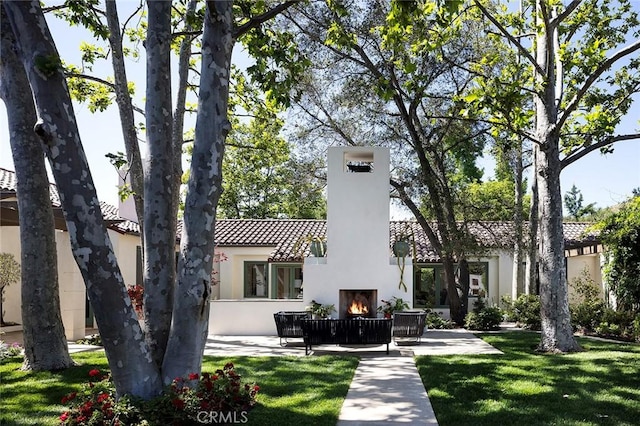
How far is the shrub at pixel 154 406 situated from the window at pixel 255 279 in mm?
18453

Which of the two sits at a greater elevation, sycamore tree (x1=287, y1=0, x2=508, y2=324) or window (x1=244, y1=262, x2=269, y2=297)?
sycamore tree (x1=287, y1=0, x2=508, y2=324)

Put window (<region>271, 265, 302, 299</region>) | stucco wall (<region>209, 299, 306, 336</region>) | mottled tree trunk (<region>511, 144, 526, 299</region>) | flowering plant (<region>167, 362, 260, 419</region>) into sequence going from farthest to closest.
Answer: window (<region>271, 265, 302, 299</region>) → mottled tree trunk (<region>511, 144, 526, 299</region>) → stucco wall (<region>209, 299, 306, 336</region>) → flowering plant (<region>167, 362, 260, 419</region>)

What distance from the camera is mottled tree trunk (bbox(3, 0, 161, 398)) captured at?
17.5 ft

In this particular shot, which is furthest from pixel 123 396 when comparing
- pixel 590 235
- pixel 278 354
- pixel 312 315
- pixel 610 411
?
pixel 590 235

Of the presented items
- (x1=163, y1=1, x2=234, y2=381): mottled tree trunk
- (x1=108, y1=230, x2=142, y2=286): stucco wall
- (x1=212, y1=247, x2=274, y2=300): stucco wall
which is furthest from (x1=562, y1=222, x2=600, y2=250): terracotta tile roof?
(x1=163, y1=1, x2=234, y2=381): mottled tree trunk

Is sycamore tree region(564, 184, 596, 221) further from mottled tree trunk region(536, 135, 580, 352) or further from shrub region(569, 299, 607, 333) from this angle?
mottled tree trunk region(536, 135, 580, 352)

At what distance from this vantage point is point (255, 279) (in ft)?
82.9

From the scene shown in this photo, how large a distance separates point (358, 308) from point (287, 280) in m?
9.36

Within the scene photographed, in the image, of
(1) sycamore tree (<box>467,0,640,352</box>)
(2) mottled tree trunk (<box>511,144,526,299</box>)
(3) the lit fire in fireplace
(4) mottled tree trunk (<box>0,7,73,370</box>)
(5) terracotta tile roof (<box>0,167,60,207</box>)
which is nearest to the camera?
(4) mottled tree trunk (<box>0,7,73,370</box>)

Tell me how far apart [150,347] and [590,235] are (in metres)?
23.0

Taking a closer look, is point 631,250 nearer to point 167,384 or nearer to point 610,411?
point 610,411

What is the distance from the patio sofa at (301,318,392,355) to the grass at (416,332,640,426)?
1.01 metres

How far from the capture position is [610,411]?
23.6ft

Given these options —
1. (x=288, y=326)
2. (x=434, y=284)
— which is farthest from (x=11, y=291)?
(x=434, y=284)
